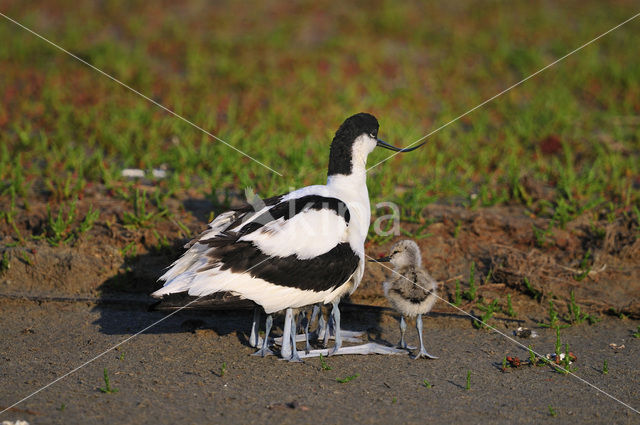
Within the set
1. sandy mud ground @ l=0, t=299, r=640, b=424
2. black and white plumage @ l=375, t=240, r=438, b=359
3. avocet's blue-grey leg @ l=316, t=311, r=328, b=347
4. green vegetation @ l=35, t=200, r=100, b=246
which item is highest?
green vegetation @ l=35, t=200, r=100, b=246

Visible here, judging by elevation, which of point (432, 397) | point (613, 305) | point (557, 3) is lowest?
point (432, 397)

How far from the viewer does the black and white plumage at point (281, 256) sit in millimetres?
4051

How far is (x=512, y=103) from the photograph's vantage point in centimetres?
882

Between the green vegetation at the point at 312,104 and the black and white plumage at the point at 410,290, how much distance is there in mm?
981

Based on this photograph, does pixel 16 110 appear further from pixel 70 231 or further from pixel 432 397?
pixel 432 397

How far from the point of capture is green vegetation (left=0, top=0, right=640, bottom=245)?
6199 mm

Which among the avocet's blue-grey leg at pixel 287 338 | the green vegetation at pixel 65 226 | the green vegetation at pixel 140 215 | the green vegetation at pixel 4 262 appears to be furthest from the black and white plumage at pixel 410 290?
the green vegetation at pixel 4 262

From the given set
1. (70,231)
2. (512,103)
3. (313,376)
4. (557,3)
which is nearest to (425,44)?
(512,103)

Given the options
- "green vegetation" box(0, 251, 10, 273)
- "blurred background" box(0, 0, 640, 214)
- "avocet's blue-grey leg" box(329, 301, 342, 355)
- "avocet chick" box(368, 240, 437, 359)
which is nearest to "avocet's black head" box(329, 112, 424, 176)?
"avocet chick" box(368, 240, 437, 359)

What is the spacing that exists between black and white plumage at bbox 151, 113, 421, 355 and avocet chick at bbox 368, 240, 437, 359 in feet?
0.87

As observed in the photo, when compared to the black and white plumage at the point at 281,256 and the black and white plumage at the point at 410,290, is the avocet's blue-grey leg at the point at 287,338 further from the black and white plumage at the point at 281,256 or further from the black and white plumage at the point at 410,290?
the black and white plumage at the point at 410,290

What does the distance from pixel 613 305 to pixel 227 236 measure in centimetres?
264

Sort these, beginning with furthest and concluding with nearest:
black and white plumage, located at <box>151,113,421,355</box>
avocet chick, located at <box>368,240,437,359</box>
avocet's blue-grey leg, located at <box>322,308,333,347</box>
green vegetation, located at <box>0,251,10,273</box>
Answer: green vegetation, located at <box>0,251,10,273</box> < avocet's blue-grey leg, located at <box>322,308,333,347</box> < avocet chick, located at <box>368,240,437,359</box> < black and white plumage, located at <box>151,113,421,355</box>

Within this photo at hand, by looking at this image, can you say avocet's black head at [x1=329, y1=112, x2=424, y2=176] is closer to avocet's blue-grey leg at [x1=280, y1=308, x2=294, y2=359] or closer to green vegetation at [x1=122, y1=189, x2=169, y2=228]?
avocet's blue-grey leg at [x1=280, y1=308, x2=294, y2=359]
